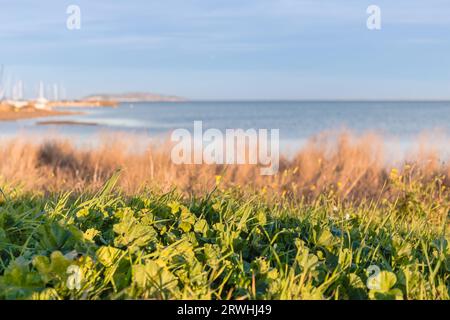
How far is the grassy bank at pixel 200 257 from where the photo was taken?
8.95ft

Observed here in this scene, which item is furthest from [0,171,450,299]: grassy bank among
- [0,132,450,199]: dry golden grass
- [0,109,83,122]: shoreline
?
[0,109,83,122]: shoreline

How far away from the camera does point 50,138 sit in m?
11.8

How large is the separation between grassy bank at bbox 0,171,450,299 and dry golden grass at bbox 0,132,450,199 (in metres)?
4.16

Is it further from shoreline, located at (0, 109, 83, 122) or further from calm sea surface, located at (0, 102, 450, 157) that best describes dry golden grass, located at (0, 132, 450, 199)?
shoreline, located at (0, 109, 83, 122)

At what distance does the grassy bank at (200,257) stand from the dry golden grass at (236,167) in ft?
13.7

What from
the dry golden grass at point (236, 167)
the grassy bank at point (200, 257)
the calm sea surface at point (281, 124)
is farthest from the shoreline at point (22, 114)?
the grassy bank at point (200, 257)

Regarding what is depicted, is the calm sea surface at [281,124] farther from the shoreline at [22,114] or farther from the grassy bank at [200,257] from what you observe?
the grassy bank at [200,257]

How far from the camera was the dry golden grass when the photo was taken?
8.59 m

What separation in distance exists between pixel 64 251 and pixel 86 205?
3.49ft

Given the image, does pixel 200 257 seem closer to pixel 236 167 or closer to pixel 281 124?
pixel 236 167

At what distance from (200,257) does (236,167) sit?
6.61 meters

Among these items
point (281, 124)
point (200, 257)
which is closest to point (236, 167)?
point (200, 257)
